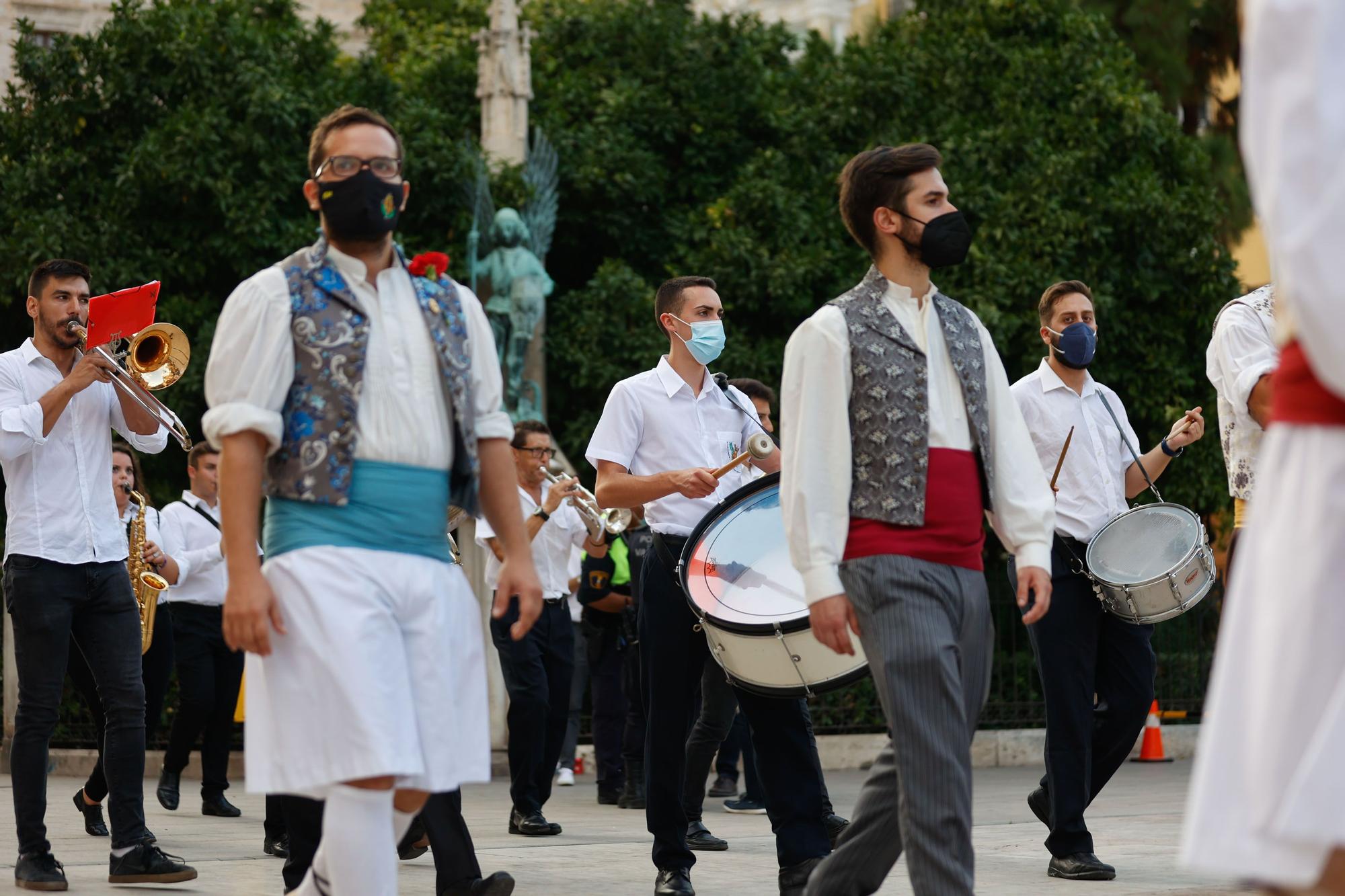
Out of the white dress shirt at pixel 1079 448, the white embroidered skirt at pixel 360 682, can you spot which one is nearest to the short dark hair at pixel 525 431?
the white dress shirt at pixel 1079 448

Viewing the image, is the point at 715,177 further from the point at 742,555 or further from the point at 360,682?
the point at 360,682

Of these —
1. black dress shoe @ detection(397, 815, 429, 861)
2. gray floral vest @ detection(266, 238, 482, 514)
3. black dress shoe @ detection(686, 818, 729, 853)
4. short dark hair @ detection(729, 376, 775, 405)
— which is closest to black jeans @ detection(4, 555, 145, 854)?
black dress shoe @ detection(397, 815, 429, 861)

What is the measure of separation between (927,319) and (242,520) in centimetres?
200

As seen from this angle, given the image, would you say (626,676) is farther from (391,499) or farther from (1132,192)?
(1132,192)

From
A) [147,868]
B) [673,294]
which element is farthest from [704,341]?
[147,868]

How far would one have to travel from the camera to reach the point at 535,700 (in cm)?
983

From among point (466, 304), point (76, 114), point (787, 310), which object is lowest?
point (466, 304)

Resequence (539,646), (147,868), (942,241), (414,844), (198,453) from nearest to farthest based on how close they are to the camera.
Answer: (942,241) < (147,868) < (414,844) < (539,646) < (198,453)

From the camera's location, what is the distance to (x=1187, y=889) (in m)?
6.78

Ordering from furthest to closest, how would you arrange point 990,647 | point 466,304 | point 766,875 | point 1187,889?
point 766,875 < point 1187,889 < point 990,647 < point 466,304

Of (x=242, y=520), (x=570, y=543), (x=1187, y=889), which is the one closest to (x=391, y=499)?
(x=242, y=520)

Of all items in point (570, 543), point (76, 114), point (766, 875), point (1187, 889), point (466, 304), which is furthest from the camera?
point (76, 114)

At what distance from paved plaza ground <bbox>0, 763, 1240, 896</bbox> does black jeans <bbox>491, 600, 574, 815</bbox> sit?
32 centimetres

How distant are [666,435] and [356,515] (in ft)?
9.84
